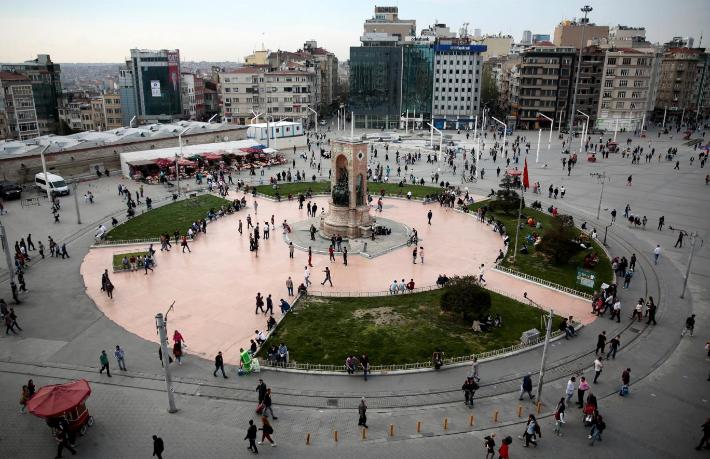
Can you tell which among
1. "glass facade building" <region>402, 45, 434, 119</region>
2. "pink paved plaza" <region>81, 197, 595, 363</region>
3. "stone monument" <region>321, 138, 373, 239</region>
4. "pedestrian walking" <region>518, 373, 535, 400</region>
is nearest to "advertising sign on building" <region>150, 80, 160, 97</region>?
"glass facade building" <region>402, 45, 434, 119</region>

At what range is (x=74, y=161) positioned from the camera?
179 ft

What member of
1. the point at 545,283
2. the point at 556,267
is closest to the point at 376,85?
the point at 556,267

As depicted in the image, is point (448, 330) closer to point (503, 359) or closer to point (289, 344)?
point (503, 359)

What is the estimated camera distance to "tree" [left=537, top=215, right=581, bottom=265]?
30188 millimetres

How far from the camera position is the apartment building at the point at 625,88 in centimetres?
9200

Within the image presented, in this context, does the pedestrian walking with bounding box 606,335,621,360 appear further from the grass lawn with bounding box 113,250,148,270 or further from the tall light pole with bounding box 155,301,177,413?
the grass lawn with bounding box 113,250,148,270

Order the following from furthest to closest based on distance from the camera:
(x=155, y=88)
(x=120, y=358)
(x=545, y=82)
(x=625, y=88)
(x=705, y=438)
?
(x=155, y=88)
(x=545, y=82)
(x=625, y=88)
(x=120, y=358)
(x=705, y=438)

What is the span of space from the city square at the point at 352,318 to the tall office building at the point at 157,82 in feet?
171

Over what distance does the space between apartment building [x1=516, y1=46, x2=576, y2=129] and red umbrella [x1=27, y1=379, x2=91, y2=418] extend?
9648 centimetres

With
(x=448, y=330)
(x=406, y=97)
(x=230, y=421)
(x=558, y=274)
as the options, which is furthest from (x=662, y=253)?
(x=406, y=97)

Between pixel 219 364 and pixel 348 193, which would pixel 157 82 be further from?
pixel 219 364

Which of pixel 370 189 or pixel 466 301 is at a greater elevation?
pixel 466 301

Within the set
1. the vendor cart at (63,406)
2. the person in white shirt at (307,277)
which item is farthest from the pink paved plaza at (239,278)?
the vendor cart at (63,406)

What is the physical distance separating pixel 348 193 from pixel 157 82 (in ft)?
260
